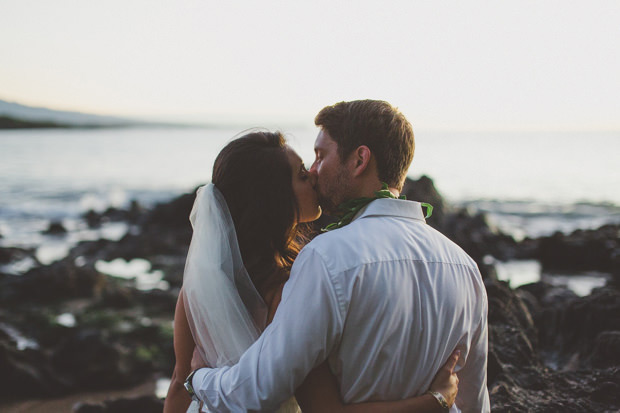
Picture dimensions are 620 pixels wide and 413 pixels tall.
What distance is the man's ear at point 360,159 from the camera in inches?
101

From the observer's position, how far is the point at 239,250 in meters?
2.93

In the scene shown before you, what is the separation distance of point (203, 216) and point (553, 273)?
38.3 ft

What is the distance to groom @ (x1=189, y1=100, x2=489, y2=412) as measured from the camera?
6.53ft

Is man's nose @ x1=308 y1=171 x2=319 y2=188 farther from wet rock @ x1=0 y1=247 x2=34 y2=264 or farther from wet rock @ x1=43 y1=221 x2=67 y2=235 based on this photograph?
wet rock @ x1=43 y1=221 x2=67 y2=235

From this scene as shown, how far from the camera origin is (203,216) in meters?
2.89

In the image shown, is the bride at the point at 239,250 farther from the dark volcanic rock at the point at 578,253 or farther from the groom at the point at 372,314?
the dark volcanic rock at the point at 578,253

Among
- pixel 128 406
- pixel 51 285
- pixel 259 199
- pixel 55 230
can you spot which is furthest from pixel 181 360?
pixel 55 230

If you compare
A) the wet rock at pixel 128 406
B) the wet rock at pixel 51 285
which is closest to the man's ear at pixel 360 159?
the wet rock at pixel 128 406

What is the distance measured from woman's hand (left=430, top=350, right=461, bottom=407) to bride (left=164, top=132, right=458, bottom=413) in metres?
0.73

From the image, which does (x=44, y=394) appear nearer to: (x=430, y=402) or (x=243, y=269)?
(x=243, y=269)

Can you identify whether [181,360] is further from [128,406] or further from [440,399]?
[128,406]

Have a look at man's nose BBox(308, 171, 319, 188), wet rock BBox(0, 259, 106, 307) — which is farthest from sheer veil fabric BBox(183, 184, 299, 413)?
wet rock BBox(0, 259, 106, 307)

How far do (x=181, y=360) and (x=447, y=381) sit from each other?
1.41 metres

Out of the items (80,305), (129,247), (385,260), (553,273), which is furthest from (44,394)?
(553,273)
